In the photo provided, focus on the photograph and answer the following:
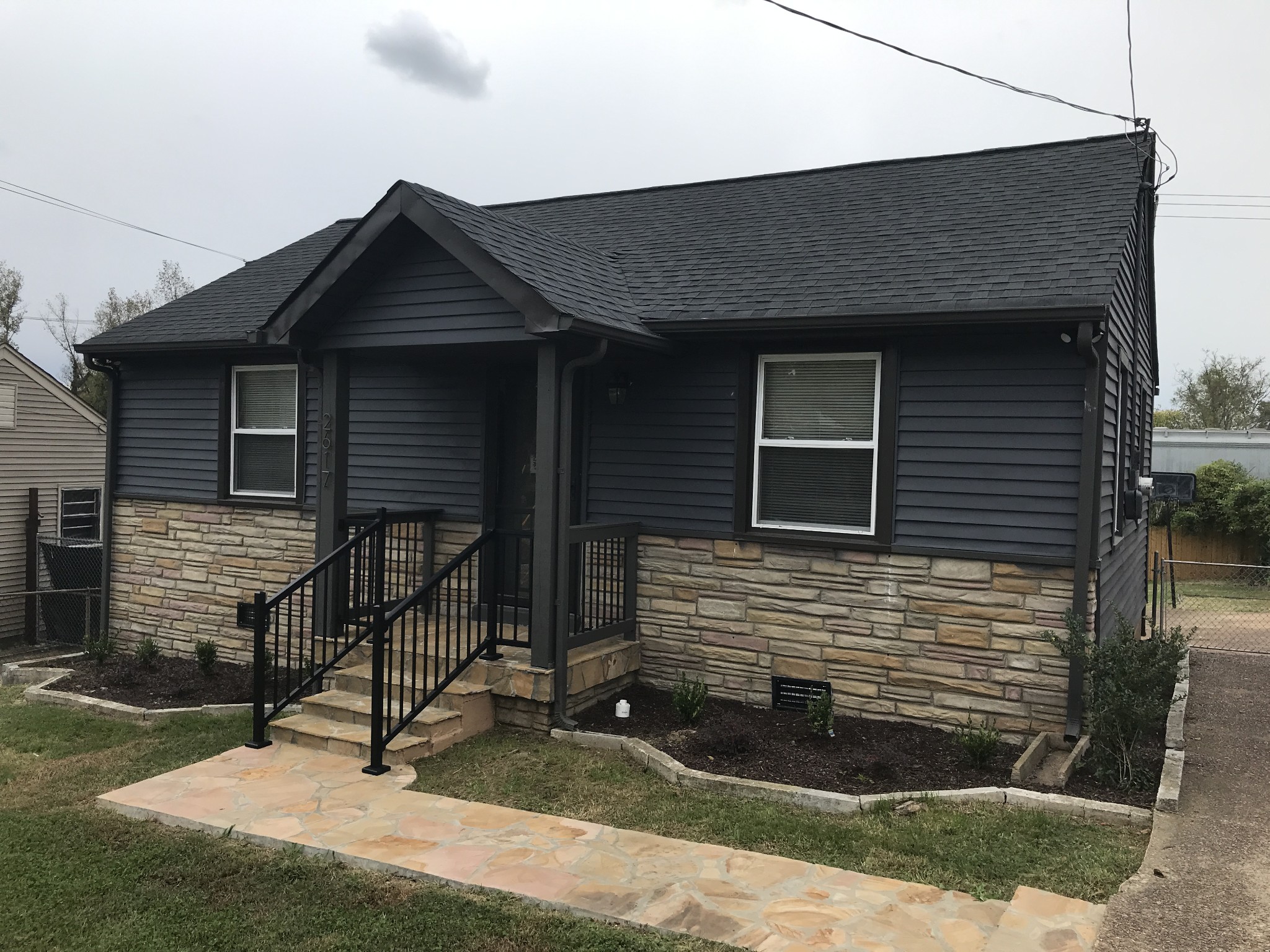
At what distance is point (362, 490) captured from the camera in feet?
28.7

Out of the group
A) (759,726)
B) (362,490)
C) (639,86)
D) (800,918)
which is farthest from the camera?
(639,86)

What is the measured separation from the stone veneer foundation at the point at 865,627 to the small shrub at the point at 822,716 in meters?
0.54

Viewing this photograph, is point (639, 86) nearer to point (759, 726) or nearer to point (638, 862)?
point (759, 726)

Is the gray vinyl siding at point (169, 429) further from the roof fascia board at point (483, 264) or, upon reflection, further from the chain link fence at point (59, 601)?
the roof fascia board at point (483, 264)

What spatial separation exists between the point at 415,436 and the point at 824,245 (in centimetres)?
411

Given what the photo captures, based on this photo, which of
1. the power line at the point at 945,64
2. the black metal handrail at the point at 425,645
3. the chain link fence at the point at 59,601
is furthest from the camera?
the chain link fence at the point at 59,601

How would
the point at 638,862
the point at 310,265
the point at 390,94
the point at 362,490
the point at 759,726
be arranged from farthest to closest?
the point at 390,94 < the point at 310,265 < the point at 362,490 < the point at 759,726 < the point at 638,862

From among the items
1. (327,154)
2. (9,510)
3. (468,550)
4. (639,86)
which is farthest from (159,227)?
(468,550)

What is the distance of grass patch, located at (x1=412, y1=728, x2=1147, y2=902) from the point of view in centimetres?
417

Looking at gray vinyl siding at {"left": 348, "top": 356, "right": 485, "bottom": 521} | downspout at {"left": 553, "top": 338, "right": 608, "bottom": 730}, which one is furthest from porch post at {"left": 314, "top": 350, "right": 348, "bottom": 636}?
downspout at {"left": 553, "top": 338, "right": 608, "bottom": 730}

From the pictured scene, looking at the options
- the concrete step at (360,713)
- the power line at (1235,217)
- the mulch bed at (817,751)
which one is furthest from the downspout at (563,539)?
the power line at (1235,217)

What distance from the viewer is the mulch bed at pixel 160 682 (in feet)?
25.1

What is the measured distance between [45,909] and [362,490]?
5.15 m

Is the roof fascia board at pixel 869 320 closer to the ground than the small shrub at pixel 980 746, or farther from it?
farther from it
